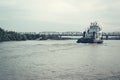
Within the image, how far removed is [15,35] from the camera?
16100 centimetres

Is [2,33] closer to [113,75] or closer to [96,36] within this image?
[96,36]

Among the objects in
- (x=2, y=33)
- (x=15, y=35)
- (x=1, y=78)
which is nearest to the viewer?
(x=1, y=78)

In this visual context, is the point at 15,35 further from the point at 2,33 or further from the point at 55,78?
the point at 55,78

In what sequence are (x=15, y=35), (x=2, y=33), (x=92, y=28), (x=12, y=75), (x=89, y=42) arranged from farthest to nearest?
(x=15, y=35) → (x=2, y=33) → (x=92, y=28) → (x=89, y=42) → (x=12, y=75)

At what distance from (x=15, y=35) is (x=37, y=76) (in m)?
135

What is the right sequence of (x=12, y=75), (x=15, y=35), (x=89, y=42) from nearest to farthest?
(x=12, y=75) → (x=89, y=42) → (x=15, y=35)

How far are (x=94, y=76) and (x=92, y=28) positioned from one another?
98.0 meters

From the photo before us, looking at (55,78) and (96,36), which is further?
(96,36)

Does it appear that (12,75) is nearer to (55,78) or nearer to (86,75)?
(55,78)

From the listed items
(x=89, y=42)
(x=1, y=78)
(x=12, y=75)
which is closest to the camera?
(x=1, y=78)

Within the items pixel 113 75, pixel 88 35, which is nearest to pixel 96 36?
pixel 88 35

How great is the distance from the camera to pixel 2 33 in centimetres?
14150

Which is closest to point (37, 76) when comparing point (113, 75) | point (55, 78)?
point (55, 78)

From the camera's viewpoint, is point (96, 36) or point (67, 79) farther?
point (96, 36)
